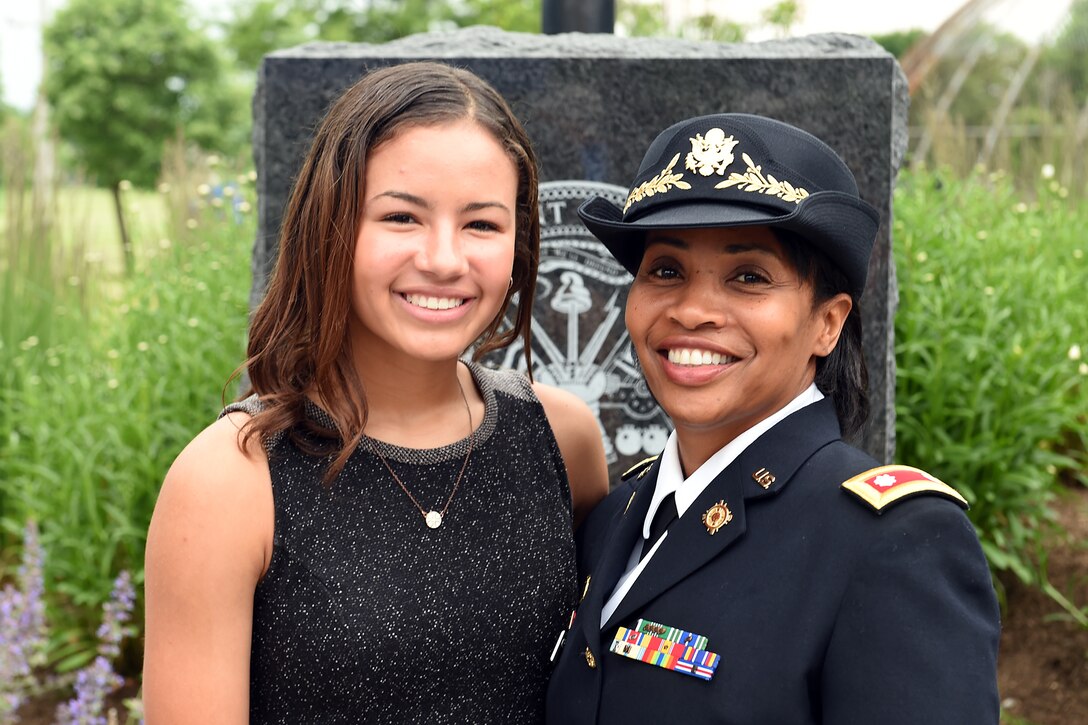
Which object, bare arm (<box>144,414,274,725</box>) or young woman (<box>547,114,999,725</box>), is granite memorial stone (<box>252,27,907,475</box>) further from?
bare arm (<box>144,414,274,725</box>)

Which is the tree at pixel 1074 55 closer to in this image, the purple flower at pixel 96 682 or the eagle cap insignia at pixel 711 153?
the purple flower at pixel 96 682

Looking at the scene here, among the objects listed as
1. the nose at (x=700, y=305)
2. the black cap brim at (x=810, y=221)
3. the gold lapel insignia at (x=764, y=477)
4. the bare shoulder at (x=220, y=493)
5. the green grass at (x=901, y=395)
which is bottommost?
the green grass at (x=901, y=395)

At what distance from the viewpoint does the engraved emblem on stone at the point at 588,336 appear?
359cm

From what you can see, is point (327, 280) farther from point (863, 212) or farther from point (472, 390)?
point (863, 212)

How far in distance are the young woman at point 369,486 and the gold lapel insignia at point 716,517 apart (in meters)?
0.37

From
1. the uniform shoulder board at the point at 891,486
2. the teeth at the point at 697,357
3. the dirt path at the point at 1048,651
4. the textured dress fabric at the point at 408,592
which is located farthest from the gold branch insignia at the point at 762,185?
the dirt path at the point at 1048,651

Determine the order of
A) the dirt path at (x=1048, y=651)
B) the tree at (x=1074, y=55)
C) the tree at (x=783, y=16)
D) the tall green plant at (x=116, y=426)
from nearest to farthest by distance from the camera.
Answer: the dirt path at (x=1048, y=651), the tall green plant at (x=116, y=426), the tree at (x=783, y=16), the tree at (x=1074, y=55)

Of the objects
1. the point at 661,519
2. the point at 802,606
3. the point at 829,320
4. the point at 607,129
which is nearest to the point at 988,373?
the point at 607,129

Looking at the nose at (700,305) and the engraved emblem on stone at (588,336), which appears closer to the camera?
the nose at (700,305)

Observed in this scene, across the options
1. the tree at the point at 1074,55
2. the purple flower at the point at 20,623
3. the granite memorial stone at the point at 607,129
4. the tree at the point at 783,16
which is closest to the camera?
the purple flower at the point at 20,623

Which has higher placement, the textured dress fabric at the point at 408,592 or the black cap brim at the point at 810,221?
the black cap brim at the point at 810,221

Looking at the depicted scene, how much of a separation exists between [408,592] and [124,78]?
17.2m

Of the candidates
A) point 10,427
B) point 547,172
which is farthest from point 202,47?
point 547,172

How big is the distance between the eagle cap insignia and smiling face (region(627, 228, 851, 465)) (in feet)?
0.29
